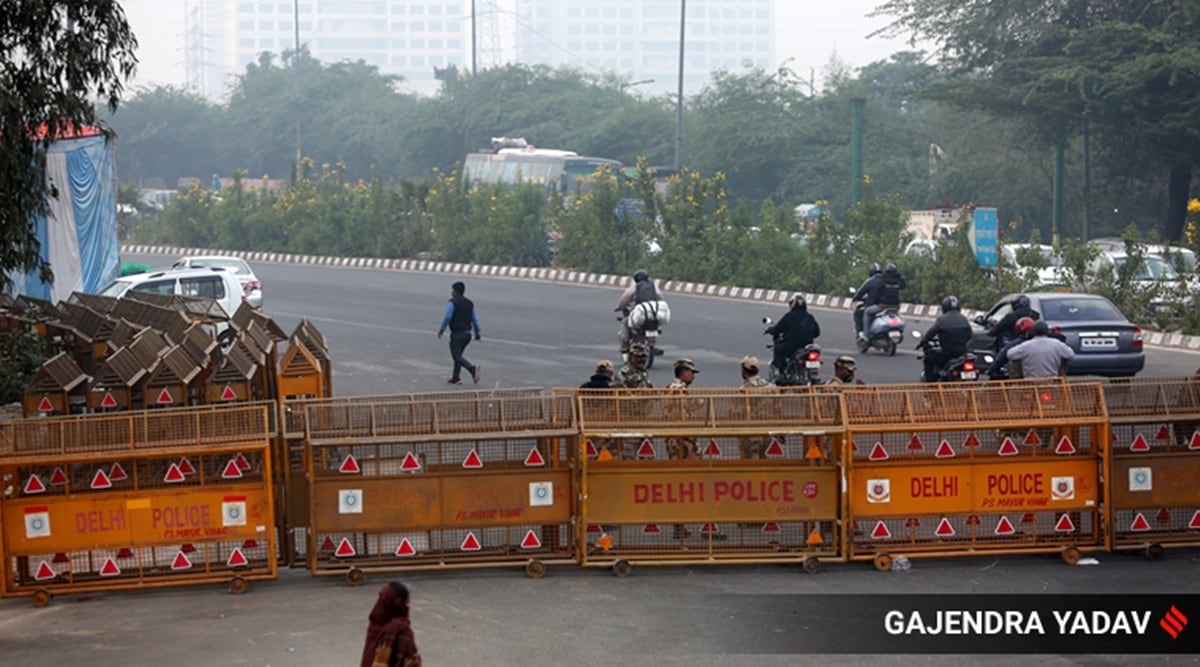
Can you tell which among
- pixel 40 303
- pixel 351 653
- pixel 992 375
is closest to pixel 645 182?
pixel 40 303

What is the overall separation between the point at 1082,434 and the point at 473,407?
473 centimetres

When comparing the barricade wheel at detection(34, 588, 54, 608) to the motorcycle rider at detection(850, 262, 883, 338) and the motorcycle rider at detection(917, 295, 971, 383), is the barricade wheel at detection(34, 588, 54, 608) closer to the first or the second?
the motorcycle rider at detection(917, 295, 971, 383)

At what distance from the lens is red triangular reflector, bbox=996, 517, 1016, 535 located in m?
11.3

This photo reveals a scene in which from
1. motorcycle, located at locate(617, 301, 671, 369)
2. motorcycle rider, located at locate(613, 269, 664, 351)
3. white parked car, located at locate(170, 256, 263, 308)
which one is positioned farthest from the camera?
white parked car, located at locate(170, 256, 263, 308)

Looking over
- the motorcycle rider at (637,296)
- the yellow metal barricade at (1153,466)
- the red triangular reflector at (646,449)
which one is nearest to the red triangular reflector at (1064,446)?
the yellow metal barricade at (1153,466)

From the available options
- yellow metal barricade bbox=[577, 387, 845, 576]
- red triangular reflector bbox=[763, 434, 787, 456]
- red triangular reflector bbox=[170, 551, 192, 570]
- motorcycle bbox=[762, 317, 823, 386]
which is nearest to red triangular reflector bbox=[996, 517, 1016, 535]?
yellow metal barricade bbox=[577, 387, 845, 576]

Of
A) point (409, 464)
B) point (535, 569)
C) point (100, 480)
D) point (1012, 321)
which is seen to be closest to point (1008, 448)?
point (535, 569)

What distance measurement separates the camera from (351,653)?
9.35m

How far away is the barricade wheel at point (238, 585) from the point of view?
10.9 metres

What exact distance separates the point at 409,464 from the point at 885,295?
1340 cm

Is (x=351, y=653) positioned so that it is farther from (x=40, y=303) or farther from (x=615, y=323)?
(x=615, y=323)

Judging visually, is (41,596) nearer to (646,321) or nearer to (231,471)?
(231,471)

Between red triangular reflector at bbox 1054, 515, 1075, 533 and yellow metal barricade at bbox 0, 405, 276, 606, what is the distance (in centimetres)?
595

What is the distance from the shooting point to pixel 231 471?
10.9m
